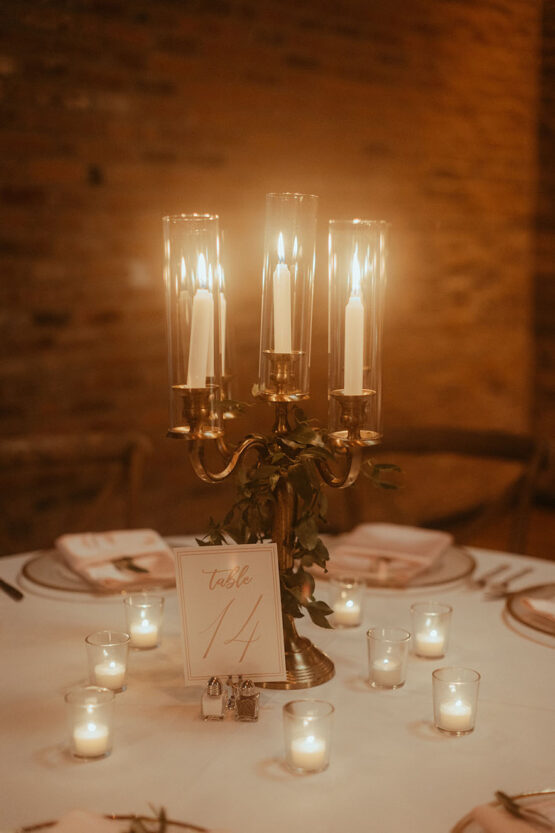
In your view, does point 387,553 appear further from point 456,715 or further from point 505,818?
point 505,818

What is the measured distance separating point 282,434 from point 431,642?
362mm

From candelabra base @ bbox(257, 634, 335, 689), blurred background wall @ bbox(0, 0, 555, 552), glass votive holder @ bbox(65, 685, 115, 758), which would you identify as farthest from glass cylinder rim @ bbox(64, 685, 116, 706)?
blurred background wall @ bbox(0, 0, 555, 552)

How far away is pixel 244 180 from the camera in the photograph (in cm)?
328

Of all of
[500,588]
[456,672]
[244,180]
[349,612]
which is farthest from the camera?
[244,180]

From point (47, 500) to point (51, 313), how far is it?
576 mm

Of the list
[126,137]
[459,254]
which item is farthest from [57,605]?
[459,254]

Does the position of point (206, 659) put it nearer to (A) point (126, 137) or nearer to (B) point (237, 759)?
(B) point (237, 759)

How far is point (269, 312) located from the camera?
1123 millimetres

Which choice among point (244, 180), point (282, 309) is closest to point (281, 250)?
point (282, 309)

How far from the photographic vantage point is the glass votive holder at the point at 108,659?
3.65 ft

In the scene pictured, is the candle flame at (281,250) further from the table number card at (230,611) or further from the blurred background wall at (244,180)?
the blurred background wall at (244,180)

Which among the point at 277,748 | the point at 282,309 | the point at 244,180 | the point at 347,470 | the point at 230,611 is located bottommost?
the point at 277,748

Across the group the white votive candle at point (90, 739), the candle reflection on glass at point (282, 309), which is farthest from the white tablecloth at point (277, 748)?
the candle reflection on glass at point (282, 309)

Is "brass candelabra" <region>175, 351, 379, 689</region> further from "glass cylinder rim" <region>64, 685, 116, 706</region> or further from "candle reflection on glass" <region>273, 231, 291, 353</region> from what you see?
"glass cylinder rim" <region>64, 685, 116, 706</region>
